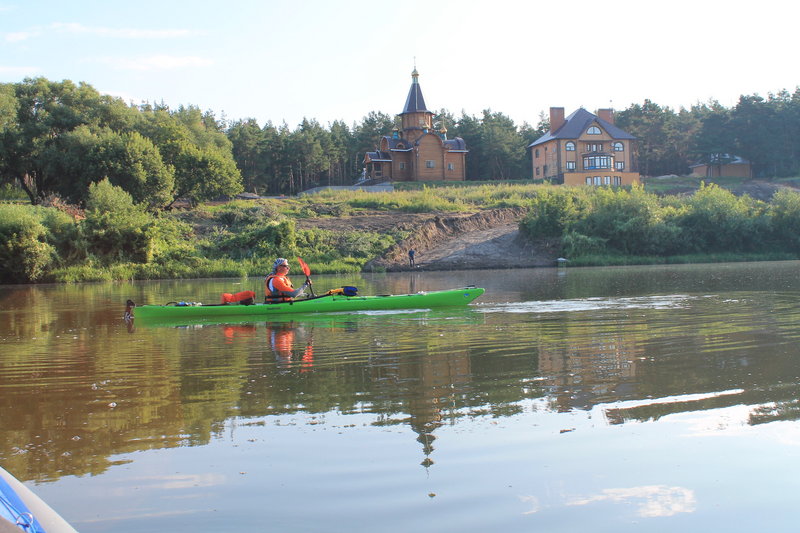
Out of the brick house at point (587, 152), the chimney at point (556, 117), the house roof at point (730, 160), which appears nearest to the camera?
the brick house at point (587, 152)

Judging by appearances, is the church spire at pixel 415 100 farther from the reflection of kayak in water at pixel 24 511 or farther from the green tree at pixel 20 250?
the reflection of kayak in water at pixel 24 511

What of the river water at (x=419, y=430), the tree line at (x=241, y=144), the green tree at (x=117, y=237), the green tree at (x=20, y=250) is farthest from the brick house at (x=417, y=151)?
the river water at (x=419, y=430)

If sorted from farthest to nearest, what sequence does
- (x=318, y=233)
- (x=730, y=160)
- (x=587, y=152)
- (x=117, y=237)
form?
(x=730, y=160), (x=587, y=152), (x=318, y=233), (x=117, y=237)

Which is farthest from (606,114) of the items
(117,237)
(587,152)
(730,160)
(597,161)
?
(117,237)

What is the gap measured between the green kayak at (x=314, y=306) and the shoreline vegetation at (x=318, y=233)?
846 inches

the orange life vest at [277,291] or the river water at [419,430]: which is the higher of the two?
the orange life vest at [277,291]

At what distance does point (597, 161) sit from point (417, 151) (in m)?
16.6

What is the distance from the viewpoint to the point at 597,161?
2630 inches

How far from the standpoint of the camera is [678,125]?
84438mm

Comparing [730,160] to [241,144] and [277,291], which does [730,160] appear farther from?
[277,291]

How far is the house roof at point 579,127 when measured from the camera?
67625 mm

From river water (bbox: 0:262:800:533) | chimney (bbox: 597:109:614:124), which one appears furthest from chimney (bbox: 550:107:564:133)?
river water (bbox: 0:262:800:533)

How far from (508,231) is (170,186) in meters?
21.9

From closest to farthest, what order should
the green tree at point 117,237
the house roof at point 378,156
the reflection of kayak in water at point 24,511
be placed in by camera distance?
1. the reflection of kayak in water at point 24,511
2. the green tree at point 117,237
3. the house roof at point 378,156
